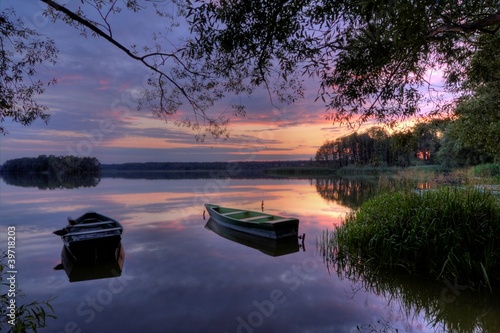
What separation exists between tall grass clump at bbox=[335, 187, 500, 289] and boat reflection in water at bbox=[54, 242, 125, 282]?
6.72 metres

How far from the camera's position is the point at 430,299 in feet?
19.2

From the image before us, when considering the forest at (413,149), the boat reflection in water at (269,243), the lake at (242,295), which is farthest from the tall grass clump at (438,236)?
the boat reflection in water at (269,243)

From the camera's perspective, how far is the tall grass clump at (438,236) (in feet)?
19.9

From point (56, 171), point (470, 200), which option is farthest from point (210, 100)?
point (56, 171)

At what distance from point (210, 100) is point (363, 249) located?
552cm

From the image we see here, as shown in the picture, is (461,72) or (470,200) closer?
(470,200)

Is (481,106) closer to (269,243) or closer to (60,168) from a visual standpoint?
(269,243)

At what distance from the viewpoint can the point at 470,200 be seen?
6898 millimetres

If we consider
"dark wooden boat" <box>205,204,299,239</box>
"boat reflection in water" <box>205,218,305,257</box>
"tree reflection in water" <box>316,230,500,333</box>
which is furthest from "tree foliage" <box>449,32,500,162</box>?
"boat reflection in water" <box>205,218,305,257</box>

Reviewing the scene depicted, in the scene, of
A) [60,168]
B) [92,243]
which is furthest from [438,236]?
[60,168]

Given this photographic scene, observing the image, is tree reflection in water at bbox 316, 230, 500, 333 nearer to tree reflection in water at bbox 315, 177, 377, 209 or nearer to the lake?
the lake

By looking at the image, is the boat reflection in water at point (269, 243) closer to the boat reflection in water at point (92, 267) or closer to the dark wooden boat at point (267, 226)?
the dark wooden boat at point (267, 226)

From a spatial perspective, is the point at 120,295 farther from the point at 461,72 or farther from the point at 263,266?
the point at 461,72

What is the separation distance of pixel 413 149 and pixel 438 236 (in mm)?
2103
